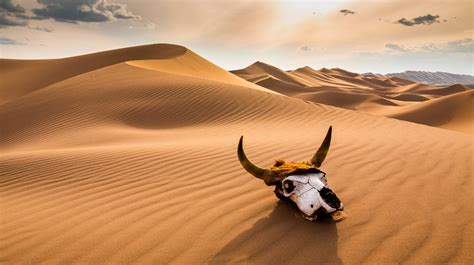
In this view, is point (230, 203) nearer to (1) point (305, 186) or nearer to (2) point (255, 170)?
(2) point (255, 170)

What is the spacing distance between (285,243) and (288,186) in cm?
56

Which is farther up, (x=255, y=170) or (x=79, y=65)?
(x=79, y=65)

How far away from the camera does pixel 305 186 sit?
287 cm

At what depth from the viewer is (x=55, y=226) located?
3146mm

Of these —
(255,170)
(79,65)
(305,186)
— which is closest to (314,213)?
(305,186)

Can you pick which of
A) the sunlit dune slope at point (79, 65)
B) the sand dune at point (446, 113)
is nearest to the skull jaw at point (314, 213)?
the sand dune at point (446, 113)

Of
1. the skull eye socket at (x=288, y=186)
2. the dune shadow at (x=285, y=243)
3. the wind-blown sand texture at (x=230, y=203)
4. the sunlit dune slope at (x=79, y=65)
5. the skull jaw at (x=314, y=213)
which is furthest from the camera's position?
the sunlit dune slope at (x=79, y=65)

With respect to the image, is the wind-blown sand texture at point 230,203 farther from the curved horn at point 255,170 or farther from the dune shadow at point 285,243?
the curved horn at point 255,170

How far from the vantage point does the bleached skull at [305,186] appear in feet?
8.91

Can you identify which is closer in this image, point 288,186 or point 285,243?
point 285,243

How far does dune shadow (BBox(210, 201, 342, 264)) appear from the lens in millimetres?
2531

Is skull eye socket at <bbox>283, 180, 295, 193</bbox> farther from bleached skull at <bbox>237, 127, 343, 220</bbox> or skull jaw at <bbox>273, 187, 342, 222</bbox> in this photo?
skull jaw at <bbox>273, 187, 342, 222</bbox>

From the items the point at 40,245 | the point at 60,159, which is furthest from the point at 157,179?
the point at 60,159

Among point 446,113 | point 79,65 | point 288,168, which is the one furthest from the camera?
point 79,65
